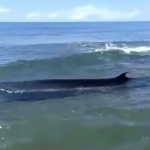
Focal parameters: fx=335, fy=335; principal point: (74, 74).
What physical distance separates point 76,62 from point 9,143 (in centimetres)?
1898

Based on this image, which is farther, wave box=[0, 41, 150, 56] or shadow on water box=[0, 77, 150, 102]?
wave box=[0, 41, 150, 56]

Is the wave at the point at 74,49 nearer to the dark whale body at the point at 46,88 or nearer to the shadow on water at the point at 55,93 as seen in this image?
the dark whale body at the point at 46,88

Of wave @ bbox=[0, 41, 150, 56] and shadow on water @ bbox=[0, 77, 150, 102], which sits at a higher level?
wave @ bbox=[0, 41, 150, 56]

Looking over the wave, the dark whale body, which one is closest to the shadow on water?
the dark whale body

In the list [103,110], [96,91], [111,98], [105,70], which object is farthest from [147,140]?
[105,70]

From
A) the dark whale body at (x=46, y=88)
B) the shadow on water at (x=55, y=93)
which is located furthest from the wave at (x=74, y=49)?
the shadow on water at (x=55, y=93)

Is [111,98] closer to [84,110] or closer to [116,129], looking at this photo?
[84,110]

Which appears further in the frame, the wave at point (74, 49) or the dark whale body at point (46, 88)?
the wave at point (74, 49)

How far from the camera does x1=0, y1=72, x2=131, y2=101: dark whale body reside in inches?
551

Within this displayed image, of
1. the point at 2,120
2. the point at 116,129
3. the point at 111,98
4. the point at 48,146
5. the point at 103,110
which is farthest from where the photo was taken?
the point at 111,98

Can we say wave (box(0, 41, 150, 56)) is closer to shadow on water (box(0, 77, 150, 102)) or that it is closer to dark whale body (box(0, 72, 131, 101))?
dark whale body (box(0, 72, 131, 101))

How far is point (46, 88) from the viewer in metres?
14.7

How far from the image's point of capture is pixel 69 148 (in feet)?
29.3

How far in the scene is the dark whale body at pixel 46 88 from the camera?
14008mm
